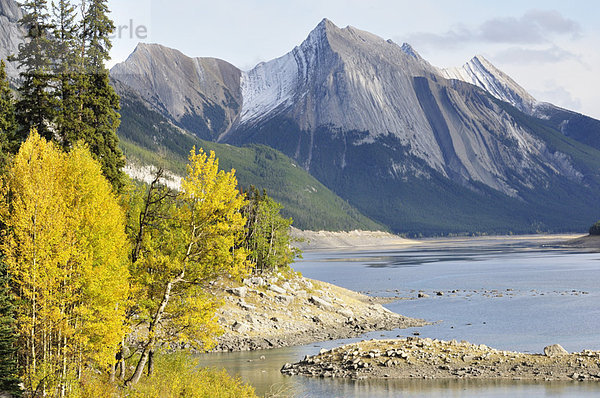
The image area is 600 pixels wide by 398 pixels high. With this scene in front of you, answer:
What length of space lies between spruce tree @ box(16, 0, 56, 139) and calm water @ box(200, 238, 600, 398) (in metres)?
25.3

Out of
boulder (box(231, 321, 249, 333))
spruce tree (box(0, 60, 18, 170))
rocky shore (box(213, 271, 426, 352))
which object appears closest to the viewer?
spruce tree (box(0, 60, 18, 170))

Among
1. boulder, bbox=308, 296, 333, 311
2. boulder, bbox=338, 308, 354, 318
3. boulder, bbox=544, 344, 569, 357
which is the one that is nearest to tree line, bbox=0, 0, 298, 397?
boulder, bbox=544, 344, 569, 357

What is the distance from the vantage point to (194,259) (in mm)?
35531

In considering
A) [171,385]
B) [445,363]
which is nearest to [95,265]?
[171,385]

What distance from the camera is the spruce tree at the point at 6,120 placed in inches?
2145

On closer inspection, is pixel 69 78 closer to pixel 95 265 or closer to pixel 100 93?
pixel 100 93

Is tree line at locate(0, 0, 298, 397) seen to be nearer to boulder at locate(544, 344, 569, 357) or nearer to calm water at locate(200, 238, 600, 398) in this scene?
calm water at locate(200, 238, 600, 398)

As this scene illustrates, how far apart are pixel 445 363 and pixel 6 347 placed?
115 ft

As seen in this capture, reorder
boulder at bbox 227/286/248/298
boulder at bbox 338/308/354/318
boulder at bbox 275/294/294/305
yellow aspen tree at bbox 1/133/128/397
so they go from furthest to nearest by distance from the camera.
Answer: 1. boulder at bbox 338/308/354/318
2. boulder at bbox 275/294/294/305
3. boulder at bbox 227/286/248/298
4. yellow aspen tree at bbox 1/133/128/397

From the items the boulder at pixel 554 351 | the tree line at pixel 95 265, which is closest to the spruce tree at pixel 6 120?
the tree line at pixel 95 265

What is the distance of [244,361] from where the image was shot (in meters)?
60.2

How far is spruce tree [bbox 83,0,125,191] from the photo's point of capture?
60141mm

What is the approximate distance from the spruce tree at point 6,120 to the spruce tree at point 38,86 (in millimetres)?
699

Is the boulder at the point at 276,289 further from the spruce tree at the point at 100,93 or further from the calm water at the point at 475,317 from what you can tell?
the spruce tree at the point at 100,93
